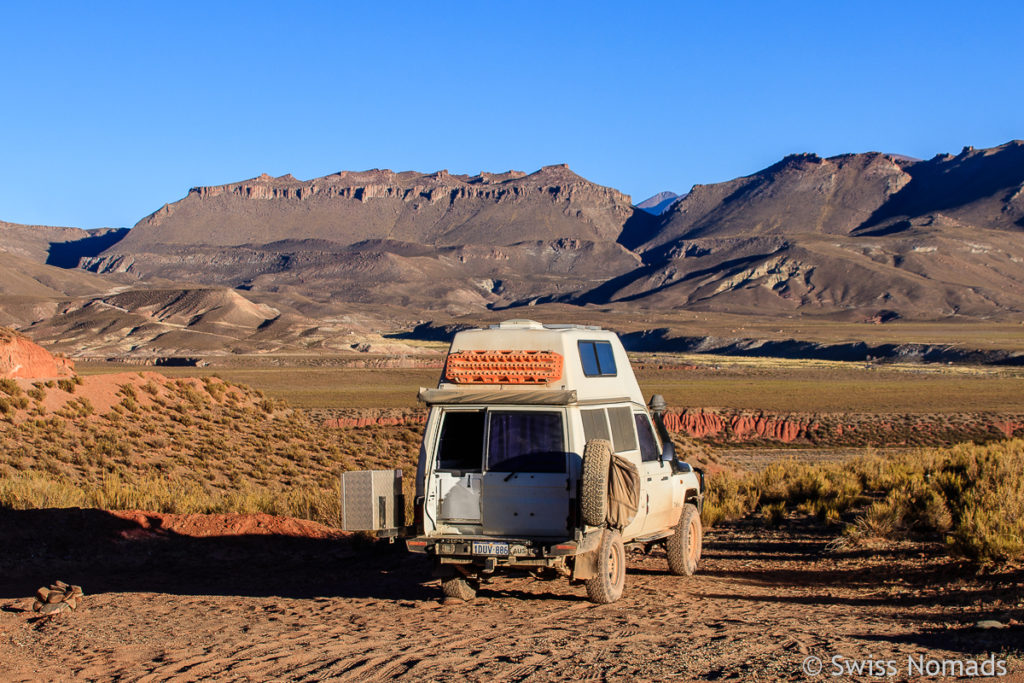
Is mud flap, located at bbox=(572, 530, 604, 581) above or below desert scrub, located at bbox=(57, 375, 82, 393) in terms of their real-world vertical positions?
below

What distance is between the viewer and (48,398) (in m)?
27.7

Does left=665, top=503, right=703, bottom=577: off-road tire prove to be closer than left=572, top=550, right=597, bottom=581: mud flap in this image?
No

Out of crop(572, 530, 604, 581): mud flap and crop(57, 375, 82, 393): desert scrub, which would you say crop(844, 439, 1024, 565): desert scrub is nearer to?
crop(572, 530, 604, 581): mud flap

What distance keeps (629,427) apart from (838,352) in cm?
9869

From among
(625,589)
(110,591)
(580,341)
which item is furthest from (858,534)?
(110,591)

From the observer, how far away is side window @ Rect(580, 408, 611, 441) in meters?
9.56

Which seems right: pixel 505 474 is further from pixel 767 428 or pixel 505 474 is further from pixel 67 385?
pixel 767 428

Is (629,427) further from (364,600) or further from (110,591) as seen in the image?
(110,591)

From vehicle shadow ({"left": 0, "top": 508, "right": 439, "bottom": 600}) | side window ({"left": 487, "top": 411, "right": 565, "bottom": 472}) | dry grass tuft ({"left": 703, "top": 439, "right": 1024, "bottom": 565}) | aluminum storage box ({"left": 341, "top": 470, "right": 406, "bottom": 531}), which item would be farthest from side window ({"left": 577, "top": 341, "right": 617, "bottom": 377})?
dry grass tuft ({"left": 703, "top": 439, "right": 1024, "bottom": 565})

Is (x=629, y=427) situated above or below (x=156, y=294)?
below

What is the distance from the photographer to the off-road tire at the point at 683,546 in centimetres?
1126

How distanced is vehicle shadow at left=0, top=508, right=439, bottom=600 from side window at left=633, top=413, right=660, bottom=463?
2654 mm

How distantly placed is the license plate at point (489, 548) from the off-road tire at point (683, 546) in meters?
2.86

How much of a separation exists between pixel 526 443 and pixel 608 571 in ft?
4.71
